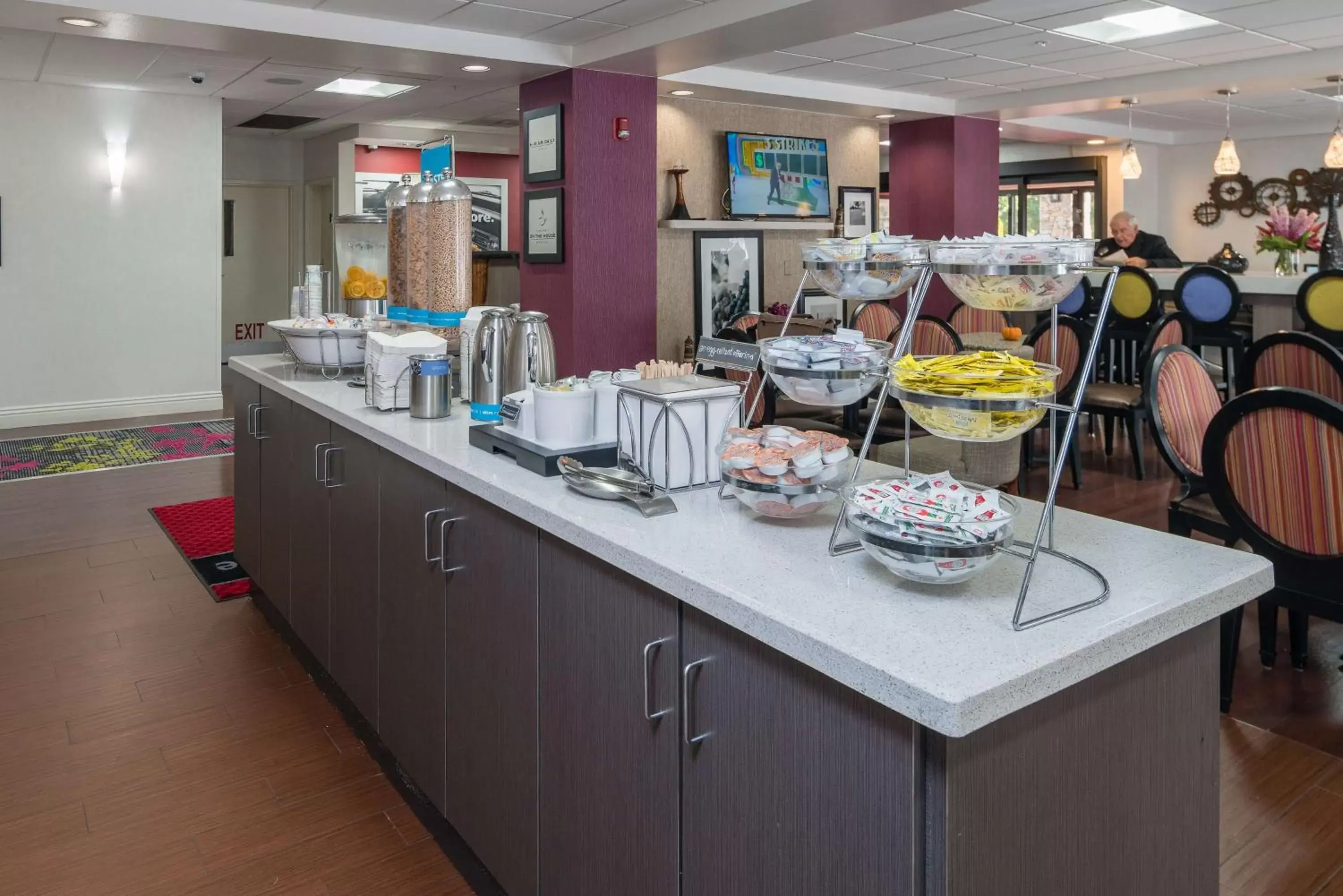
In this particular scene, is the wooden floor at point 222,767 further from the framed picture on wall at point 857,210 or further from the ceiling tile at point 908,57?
the framed picture on wall at point 857,210

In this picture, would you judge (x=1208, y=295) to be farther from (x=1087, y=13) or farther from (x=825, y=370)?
→ (x=825, y=370)

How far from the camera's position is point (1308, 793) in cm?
240

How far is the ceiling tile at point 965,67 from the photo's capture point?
7.05m

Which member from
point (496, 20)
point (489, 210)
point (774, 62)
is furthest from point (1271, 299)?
point (489, 210)

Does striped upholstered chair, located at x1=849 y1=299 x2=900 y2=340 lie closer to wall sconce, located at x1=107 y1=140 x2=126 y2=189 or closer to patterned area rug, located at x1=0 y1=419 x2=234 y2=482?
patterned area rug, located at x1=0 y1=419 x2=234 y2=482

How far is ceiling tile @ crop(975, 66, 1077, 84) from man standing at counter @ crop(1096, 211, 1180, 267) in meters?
1.71

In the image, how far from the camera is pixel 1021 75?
769cm

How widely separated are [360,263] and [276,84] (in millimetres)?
4969

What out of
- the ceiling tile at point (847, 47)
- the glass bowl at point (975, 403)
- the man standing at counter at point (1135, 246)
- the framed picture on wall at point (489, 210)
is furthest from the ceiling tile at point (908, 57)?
the glass bowl at point (975, 403)

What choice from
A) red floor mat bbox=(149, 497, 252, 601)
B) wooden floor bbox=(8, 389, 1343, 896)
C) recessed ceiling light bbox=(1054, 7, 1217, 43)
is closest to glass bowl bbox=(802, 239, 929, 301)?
wooden floor bbox=(8, 389, 1343, 896)

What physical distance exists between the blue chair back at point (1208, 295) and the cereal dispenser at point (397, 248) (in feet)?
16.1


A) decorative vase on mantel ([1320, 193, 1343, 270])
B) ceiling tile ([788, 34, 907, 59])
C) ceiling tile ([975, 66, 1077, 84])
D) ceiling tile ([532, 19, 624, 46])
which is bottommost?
decorative vase on mantel ([1320, 193, 1343, 270])

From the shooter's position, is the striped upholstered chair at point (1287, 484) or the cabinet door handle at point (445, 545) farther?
the striped upholstered chair at point (1287, 484)

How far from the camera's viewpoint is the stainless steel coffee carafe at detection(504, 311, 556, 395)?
2486mm
